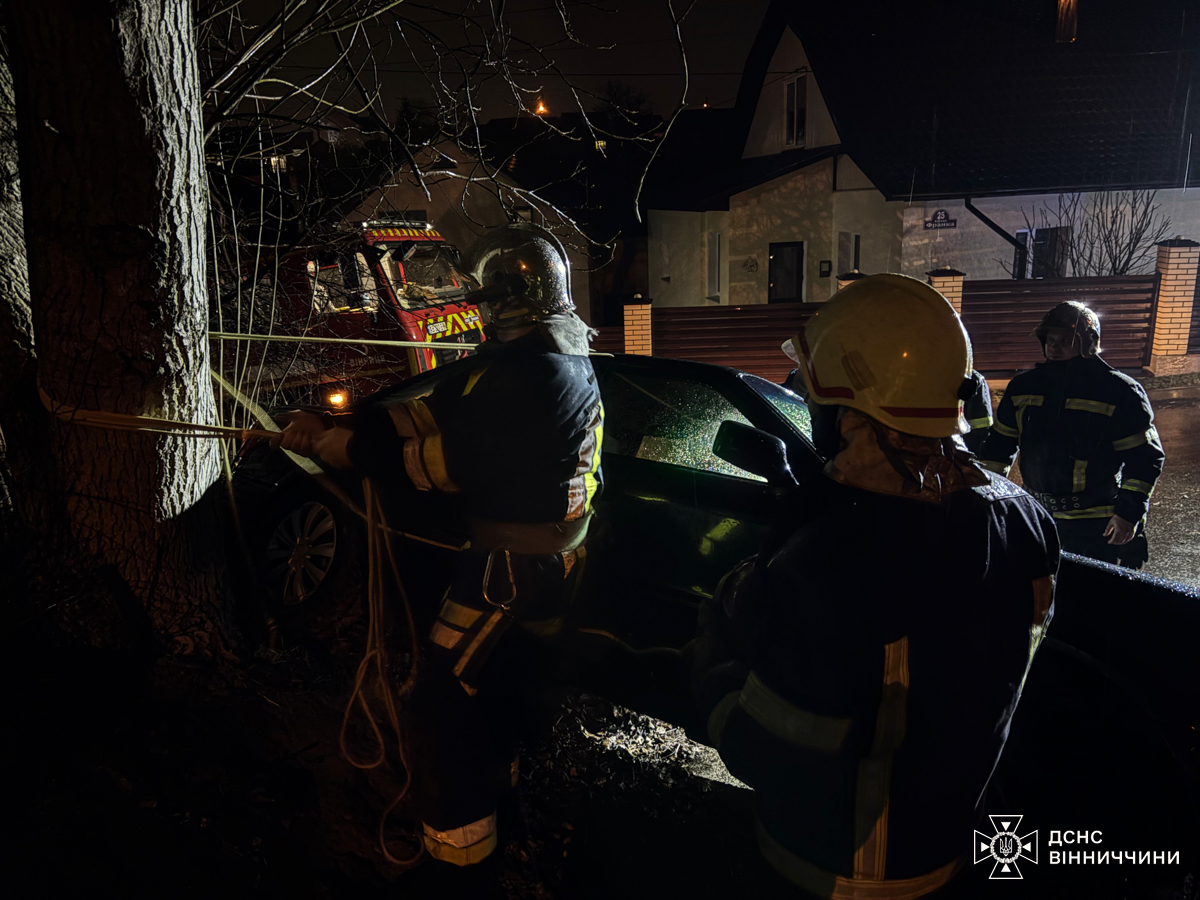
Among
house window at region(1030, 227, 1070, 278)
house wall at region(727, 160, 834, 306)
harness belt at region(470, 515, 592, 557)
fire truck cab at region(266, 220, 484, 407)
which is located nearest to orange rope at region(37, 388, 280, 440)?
harness belt at region(470, 515, 592, 557)

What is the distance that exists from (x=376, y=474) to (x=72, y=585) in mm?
1353

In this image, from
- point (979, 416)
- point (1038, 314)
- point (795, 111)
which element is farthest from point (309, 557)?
point (795, 111)

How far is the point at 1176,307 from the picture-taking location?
12.0 metres

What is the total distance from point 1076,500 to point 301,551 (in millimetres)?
3818

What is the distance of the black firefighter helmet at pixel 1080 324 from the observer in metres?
3.56

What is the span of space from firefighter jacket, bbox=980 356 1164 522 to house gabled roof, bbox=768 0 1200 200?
460 inches

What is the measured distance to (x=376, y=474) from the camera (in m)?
2.23

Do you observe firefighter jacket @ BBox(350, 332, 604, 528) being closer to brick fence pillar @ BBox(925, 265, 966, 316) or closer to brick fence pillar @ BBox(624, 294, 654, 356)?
brick fence pillar @ BBox(624, 294, 654, 356)

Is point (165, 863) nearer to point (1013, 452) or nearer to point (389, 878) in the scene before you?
point (389, 878)

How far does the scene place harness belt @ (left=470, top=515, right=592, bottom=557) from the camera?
230 cm

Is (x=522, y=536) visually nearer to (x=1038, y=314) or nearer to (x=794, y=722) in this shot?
(x=794, y=722)

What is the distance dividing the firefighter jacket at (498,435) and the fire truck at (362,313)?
3.60 meters

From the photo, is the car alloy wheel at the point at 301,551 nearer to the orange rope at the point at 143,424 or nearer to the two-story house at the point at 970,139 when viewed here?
the orange rope at the point at 143,424

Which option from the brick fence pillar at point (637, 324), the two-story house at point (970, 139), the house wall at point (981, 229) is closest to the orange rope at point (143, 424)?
the brick fence pillar at point (637, 324)
